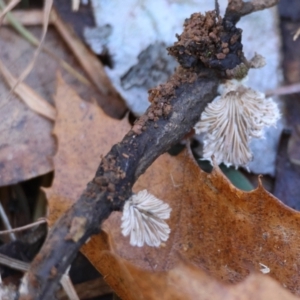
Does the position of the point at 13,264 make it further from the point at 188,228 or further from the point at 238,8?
the point at 238,8

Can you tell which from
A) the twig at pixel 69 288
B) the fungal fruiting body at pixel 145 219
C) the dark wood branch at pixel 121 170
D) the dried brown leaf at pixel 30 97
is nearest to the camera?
the dark wood branch at pixel 121 170

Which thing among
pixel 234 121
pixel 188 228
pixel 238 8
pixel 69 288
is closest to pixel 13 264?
pixel 69 288

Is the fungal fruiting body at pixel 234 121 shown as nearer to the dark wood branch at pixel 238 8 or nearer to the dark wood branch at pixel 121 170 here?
the dark wood branch at pixel 121 170

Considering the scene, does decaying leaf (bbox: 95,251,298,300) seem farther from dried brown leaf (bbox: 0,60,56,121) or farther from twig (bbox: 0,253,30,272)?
dried brown leaf (bbox: 0,60,56,121)

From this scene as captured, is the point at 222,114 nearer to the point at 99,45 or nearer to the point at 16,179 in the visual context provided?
the point at 99,45

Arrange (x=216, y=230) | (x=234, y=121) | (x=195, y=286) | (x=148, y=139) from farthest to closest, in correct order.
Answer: (x=234, y=121)
(x=216, y=230)
(x=148, y=139)
(x=195, y=286)

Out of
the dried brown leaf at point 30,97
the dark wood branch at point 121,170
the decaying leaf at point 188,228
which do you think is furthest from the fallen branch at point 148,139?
the dried brown leaf at point 30,97
